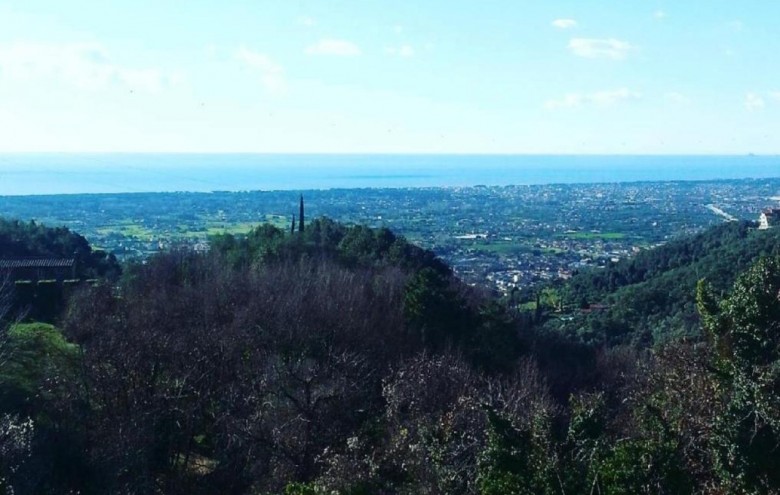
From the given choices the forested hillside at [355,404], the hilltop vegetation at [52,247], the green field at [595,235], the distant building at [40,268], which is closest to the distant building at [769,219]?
the forested hillside at [355,404]

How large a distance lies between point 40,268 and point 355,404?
1407 cm

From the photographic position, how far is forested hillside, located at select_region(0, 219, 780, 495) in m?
8.48

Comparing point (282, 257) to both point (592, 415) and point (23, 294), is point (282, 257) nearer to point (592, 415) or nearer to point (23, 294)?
point (23, 294)

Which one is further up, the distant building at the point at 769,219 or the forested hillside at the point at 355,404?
the distant building at the point at 769,219

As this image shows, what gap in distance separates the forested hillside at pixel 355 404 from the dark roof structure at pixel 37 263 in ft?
18.5

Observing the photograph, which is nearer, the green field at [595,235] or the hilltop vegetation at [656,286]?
the hilltop vegetation at [656,286]

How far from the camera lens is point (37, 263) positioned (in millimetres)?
22922

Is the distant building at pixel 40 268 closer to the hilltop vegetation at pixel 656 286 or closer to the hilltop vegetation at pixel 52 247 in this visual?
the hilltop vegetation at pixel 52 247

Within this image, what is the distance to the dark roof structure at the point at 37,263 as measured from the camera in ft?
71.6

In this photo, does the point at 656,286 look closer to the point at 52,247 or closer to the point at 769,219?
the point at 769,219

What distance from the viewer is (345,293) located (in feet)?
59.1

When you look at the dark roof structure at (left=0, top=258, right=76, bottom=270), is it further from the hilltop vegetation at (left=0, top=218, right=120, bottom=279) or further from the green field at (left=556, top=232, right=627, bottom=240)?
the green field at (left=556, top=232, right=627, bottom=240)

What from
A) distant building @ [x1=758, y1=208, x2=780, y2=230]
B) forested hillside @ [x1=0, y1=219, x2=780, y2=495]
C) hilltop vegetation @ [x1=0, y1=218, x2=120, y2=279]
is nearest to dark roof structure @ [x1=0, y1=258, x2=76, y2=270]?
hilltop vegetation @ [x1=0, y1=218, x2=120, y2=279]

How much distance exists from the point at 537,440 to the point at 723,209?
69.9 metres
